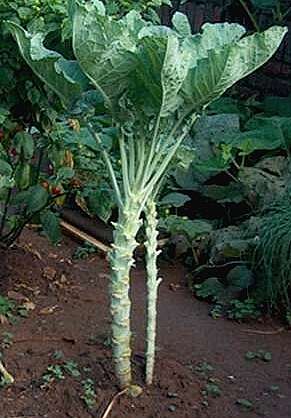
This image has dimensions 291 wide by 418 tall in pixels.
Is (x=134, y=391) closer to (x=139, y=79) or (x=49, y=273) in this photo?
(x=139, y=79)

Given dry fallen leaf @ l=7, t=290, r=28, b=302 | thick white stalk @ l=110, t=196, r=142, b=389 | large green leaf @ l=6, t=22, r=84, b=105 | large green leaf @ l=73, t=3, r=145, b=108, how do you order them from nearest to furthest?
large green leaf @ l=73, t=3, r=145, b=108
large green leaf @ l=6, t=22, r=84, b=105
thick white stalk @ l=110, t=196, r=142, b=389
dry fallen leaf @ l=7, t=290, r=28, b=302

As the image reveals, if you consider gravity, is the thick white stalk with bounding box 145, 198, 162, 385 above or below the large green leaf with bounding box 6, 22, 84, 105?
below

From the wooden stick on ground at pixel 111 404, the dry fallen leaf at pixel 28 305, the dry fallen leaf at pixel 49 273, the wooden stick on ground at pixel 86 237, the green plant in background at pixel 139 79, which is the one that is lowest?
the wooden stick on ground at pixel 86 237

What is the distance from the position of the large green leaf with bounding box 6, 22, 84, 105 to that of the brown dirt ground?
1075mm

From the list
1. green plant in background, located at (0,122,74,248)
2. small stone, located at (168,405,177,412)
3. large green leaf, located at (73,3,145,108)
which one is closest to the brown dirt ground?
small stone, located at (168,405,177,412)

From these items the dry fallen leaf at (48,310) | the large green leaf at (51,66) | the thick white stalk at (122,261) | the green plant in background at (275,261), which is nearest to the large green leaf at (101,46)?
the large green leaf at (51,66)

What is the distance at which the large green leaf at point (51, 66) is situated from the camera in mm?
2797

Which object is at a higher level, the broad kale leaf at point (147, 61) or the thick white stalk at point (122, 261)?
the broad kale leaf at point (147, 61)

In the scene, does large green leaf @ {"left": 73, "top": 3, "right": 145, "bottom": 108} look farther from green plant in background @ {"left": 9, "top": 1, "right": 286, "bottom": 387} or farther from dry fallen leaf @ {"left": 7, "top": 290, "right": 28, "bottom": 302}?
dry fallen leaf @ {"left": 7, "top": 290, "right": 28, "bottom": 302}

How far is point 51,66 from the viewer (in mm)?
2812

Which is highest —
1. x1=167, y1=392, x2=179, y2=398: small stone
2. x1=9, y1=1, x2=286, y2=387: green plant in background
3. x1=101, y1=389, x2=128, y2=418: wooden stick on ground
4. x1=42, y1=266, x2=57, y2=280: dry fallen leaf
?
x1=9, y1=1, x2=286, y2=387: green plant in background

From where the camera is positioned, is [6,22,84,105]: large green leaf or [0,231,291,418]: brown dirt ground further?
[0,231,291,418]: brown dirt ground

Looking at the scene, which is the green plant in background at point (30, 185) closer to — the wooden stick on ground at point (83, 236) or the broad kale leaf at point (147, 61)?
the wooden stick on ground at point (83, 236)

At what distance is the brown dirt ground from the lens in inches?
124
